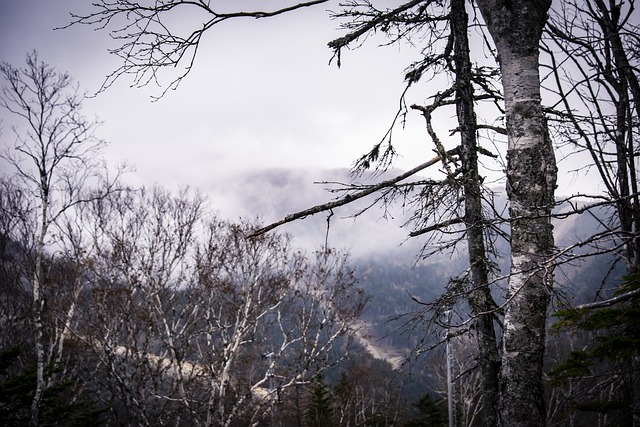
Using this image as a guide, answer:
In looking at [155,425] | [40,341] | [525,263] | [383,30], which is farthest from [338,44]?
[155,425]

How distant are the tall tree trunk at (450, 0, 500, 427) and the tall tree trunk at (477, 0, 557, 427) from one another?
1202 mm

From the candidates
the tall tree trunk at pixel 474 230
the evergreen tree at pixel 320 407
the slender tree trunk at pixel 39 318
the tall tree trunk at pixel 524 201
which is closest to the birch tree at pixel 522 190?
the tall tree trunk at pixel 524 201

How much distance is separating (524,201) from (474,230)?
2.00 meters

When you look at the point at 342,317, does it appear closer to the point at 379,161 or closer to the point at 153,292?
the point at 153,292

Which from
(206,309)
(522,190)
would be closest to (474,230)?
(522,190)

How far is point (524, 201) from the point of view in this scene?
6.26 ft

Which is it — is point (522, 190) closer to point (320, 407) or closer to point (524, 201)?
point (524, 201)

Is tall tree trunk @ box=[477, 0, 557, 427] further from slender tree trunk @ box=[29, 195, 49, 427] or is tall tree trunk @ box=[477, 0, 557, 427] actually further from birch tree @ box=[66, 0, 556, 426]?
slender tree trunk @ box=[29, 195, 49, 427]

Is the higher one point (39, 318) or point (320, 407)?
point (39, 318)

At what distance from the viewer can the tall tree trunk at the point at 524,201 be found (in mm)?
1810

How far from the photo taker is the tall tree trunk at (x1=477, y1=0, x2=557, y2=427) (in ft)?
5.94

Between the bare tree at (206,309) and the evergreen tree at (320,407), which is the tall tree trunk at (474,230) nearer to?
the bare tree at (206,309)

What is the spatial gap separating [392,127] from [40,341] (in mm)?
8654

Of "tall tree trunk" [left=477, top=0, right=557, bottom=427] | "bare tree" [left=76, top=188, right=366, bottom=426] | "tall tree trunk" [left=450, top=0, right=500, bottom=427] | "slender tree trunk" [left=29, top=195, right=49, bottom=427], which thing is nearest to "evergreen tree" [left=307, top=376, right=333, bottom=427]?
"bare tree" [left=76, top=188, right=366, bottom=426]
